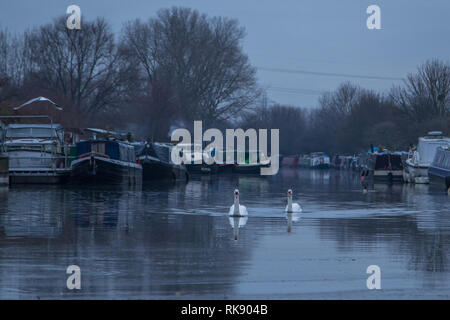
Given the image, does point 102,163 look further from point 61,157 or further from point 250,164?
point 250,164

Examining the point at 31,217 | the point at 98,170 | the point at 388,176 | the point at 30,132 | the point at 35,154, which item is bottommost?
the point at 388,176

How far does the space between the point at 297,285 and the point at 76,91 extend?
63253mm

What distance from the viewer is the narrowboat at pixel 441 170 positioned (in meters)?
38.9

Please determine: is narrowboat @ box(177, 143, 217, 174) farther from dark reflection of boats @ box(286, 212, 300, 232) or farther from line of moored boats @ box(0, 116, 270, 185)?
dark reflection of boats @ box(286, 212, 300, 232)

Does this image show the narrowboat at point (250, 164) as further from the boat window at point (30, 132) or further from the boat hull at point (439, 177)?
the boat window at point (30, 132)

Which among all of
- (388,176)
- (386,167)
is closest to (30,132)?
(388,176)

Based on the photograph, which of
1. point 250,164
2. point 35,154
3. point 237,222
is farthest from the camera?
Answer: point 250,164

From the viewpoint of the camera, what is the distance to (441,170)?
40.8 m

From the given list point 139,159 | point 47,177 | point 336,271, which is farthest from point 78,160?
point 336,271

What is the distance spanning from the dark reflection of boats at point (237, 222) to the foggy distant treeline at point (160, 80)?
37719 millimetres

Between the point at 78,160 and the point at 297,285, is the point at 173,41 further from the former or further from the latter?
the point at 297,285

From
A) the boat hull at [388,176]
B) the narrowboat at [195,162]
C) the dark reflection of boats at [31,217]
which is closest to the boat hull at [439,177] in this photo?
the boat hull at [388,176]

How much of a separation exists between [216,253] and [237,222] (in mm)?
6023

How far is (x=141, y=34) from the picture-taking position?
8244cm
